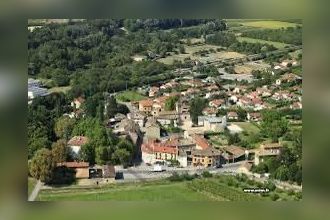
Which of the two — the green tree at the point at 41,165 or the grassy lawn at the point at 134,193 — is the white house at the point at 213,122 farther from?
the green tree at the point at 41,165

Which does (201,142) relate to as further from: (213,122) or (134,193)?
(134,193)

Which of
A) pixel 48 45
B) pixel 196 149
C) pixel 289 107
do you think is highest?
pixel 48 45

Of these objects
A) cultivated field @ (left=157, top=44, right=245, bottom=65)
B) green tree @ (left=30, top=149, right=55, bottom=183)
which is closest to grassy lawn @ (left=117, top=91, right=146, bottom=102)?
cultivated field @ (left=157, top=44, right=245, bottom=65)

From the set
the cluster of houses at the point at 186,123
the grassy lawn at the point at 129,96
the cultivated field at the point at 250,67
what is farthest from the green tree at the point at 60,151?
the cultivated field at the point at 250,67

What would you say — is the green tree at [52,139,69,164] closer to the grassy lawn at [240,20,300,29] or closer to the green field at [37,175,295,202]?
the green field at [37,175,295,202]
